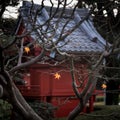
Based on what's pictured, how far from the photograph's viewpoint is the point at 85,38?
1410 centimetres

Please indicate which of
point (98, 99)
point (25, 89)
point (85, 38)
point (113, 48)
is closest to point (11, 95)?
point (113, 48)

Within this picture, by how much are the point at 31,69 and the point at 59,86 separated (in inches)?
47.3

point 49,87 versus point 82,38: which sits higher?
point 82,38

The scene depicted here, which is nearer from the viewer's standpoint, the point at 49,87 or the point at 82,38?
the point at 49,87

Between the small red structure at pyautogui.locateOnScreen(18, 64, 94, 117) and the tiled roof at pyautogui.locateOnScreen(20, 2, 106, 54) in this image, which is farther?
the tiled roof at pyautogui.locateOnScreen(20, 2, 106, 54)

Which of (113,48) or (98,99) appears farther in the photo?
(98,99)

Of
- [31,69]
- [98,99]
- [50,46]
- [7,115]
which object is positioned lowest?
[98,99]

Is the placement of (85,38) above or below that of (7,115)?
above

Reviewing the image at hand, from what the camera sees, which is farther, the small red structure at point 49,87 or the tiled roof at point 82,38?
the tiled roof at point 82,38

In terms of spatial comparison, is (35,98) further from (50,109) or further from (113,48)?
(113,48)

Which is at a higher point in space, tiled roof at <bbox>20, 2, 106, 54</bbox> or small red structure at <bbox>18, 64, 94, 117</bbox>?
tiled roof at <bbox>20, 2, 106, 54</bbox>

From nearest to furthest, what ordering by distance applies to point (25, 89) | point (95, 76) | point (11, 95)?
point (11, 95) → point (95, 76) → point (25, 89)

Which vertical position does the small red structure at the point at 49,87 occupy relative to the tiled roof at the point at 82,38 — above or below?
below

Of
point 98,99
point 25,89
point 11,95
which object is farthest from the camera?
point 98,99
